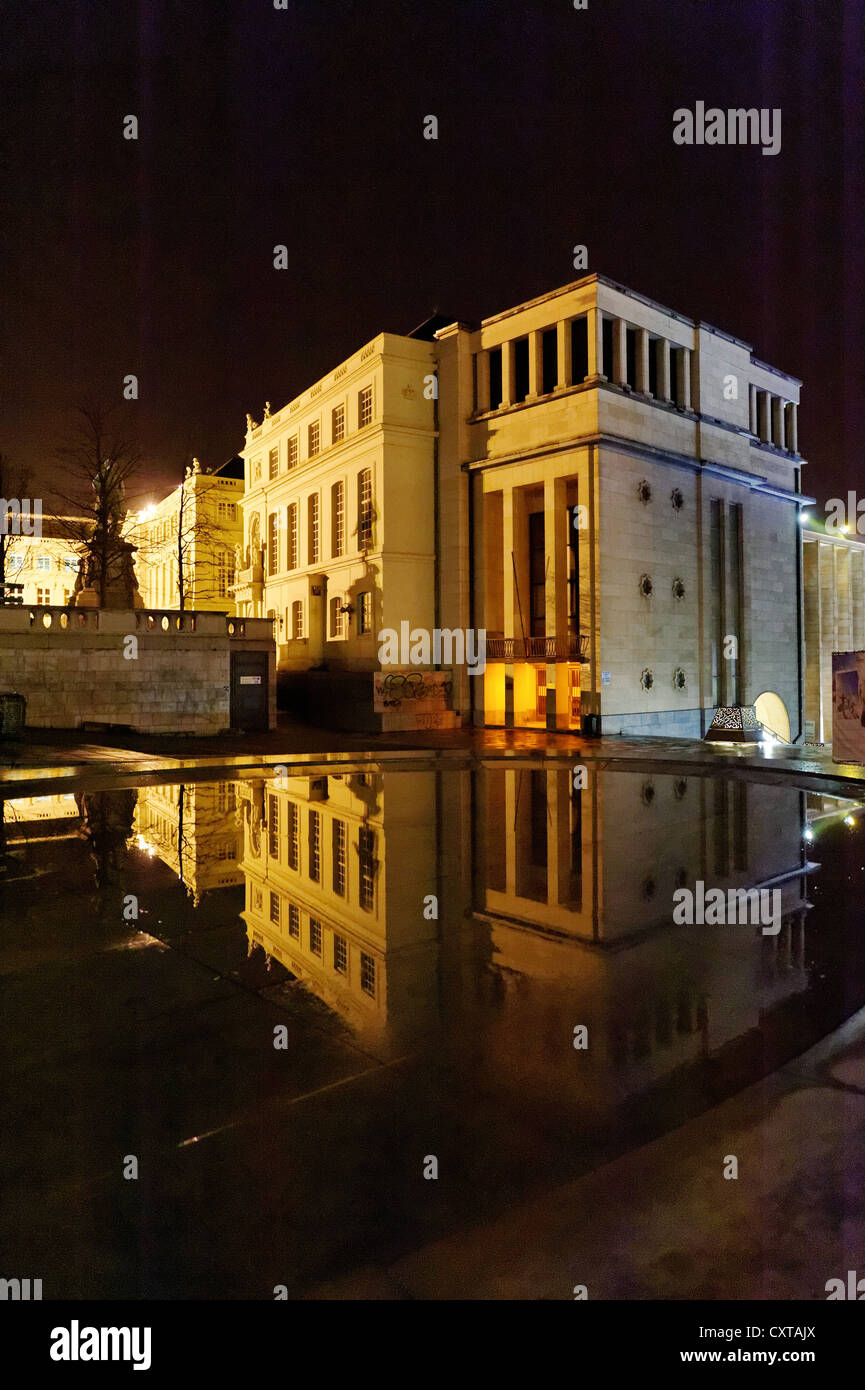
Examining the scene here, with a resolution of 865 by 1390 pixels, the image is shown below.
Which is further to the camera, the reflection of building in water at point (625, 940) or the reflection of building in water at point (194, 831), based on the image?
the reflection of building in water at point (194, 831)

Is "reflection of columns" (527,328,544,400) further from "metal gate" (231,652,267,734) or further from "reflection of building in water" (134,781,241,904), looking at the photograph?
"reflection of building in water" (134,781,241,904)

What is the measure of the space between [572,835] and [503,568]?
24.6 m

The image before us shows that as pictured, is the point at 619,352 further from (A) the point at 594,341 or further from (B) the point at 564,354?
(B) the point at 564,354

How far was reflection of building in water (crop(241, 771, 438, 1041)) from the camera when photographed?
18.3ft

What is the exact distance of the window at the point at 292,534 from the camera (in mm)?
45656

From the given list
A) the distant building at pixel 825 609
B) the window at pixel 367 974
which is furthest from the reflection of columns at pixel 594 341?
the distant building at pixel 825 609

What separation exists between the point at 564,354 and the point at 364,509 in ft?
36.6

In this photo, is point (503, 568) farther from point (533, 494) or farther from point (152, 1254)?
point (152, 1254)

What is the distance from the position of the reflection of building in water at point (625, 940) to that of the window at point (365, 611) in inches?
916

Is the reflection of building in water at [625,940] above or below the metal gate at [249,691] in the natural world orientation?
below

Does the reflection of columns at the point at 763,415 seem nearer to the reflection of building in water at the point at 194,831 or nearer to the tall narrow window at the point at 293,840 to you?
the reflection of building in water at the point at 194,831

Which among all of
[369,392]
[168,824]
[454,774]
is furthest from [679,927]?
[369,392]

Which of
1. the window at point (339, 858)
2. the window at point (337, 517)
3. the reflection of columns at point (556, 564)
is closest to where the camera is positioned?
the window at point (339, 858)

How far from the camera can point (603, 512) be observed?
30.2 m
